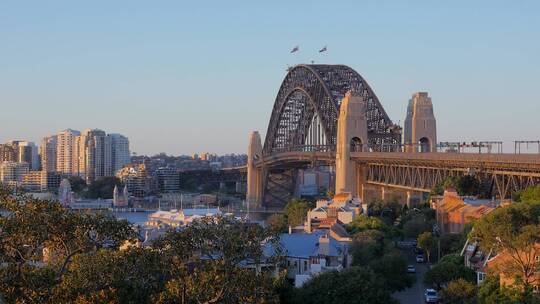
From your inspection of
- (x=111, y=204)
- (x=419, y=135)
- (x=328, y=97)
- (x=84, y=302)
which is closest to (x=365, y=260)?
(x=84, y=302)

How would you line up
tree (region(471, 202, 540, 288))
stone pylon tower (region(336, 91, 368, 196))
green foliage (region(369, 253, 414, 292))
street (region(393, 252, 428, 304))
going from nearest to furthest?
tree (region(471, 202, 540, 288))
street (region(393, 252, 428, 304))
green foliage (region(369, 253, 414, 292))
stone pylon tower (region(336, 91, 368, 196))

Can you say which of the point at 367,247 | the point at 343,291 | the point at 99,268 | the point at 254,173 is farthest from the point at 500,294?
the point at 254,173

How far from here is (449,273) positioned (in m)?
43.4

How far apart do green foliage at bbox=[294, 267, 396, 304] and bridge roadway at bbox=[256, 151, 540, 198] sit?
3221 centimetres

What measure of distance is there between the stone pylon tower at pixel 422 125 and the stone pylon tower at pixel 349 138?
5.29 metres

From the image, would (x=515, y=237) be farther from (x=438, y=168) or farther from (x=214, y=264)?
(x=438, y=168)

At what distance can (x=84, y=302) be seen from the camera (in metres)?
25.8

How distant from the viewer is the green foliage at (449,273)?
4275 cm

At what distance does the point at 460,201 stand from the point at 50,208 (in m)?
40.2

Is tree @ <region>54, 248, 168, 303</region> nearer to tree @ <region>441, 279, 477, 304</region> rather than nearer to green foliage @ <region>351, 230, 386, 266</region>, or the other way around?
tree @ <region>441, 279, 477, 304</region>

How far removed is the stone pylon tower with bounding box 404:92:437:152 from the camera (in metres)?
110

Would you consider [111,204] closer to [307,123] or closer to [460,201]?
[307,123]

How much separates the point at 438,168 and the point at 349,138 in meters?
24.9

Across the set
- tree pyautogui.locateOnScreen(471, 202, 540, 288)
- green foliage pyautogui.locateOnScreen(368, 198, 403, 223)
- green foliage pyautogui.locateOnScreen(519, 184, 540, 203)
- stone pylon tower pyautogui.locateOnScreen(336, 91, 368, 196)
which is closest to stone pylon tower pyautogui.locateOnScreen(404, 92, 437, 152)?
stone pylon tower pyautogui.locateOnScreen(336, 91, 368, 196)
